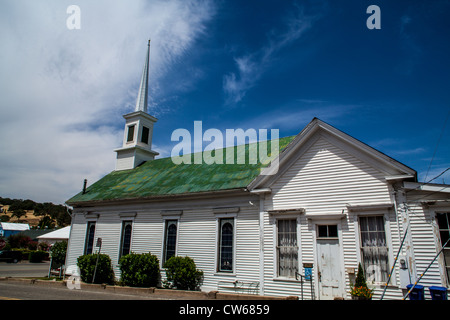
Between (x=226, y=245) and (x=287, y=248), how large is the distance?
125 inches

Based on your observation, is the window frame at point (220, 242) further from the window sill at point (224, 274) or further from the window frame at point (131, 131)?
the window frame at point (131, 131)

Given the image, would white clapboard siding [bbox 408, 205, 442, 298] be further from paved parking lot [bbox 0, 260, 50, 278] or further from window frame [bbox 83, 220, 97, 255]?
paved parking lot [bbox 0, 260, 50, 278]

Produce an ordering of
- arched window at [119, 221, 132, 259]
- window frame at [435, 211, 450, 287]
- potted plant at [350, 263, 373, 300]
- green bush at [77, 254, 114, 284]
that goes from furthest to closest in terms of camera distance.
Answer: arched window at [119, 221, 132, 259] < green bush at [77, 254, 114, 284] < potted plant at [350, 263, 373, 300] < window frame at [435, 211, 450, 287]

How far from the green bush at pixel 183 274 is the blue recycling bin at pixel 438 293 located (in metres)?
9.03

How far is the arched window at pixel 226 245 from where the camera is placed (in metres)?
14.1

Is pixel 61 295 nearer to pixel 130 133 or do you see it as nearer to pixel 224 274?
pixel 224 274

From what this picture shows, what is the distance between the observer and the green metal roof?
50.3 feet

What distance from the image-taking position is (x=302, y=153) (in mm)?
12656

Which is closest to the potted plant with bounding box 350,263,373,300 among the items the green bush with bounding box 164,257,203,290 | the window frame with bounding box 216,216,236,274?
the window frame with bounding box 216,216,236,274

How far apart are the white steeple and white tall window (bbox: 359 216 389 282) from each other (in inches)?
690

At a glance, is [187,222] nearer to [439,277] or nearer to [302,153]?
[302,153]

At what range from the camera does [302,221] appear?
12.1m

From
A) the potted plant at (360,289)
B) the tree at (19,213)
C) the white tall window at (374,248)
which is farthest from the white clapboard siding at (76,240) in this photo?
the tree at (19,213)
